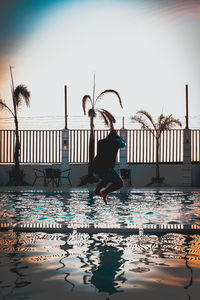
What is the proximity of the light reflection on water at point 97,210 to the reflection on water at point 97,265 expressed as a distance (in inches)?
93.8

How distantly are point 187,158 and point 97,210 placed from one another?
1224 cm

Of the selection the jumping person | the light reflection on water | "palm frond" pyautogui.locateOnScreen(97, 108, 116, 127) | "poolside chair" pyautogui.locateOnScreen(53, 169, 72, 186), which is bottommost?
the light reflection on water

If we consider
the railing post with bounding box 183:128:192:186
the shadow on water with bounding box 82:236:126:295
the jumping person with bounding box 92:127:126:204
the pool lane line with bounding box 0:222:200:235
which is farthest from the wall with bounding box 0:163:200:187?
the shadow on water with bounding box 82:236:126:295

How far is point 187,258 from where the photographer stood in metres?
5.56

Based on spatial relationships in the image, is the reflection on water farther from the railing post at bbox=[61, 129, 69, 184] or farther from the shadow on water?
the railing post at bbox=[61, 129, 69, 184]

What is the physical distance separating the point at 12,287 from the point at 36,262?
1.13m

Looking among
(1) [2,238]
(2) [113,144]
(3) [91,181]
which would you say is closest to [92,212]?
(2) [113,144]

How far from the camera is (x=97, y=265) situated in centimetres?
520

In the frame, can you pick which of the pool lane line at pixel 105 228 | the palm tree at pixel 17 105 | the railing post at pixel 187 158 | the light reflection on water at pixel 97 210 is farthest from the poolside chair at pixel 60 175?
the pool lane line at pixel 105 228

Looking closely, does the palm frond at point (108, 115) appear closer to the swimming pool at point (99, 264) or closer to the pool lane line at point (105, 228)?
the swimming pool at point (99, 264)

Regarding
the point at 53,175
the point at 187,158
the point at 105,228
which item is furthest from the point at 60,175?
the point at 105,228

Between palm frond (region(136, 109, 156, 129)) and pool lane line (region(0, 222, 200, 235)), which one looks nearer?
pool lane line (region(0, 222, 200, 235))

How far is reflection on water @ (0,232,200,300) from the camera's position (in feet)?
13.7

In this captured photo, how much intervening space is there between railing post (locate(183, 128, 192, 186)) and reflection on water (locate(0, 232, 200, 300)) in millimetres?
15685
